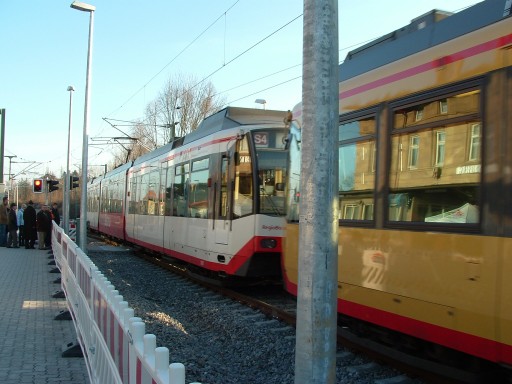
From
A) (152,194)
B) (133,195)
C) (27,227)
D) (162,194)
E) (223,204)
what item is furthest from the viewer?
(27,227)

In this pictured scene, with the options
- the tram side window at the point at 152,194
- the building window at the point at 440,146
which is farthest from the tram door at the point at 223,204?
the building window at the point at 440,146

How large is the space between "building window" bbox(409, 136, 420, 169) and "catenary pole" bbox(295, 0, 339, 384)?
1843 mm

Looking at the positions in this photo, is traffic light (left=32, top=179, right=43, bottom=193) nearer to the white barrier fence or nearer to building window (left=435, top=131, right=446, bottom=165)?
the white barrier fence

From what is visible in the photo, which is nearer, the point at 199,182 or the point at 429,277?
the point at 429,277

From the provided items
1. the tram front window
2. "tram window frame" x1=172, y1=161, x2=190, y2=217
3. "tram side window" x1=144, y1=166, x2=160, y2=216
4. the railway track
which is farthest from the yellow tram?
"tram side window" x1=144, y1=166, x2=160, y2=216

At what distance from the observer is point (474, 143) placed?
397cm

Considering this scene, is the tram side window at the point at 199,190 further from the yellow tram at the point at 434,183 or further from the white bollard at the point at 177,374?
the white bollard at the point at 177,374

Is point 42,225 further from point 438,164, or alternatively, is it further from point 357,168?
point 438,164

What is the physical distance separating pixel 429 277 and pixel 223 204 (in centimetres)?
525

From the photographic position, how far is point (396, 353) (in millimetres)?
5309

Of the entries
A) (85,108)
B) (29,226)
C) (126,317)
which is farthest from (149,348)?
(29,226)

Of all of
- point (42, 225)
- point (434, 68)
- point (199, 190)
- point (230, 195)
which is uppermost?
point (434, 68)

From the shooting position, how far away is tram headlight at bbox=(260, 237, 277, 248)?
27.7 ft

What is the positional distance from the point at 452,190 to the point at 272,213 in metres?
4.71
